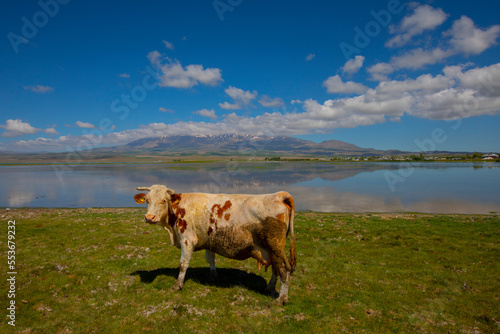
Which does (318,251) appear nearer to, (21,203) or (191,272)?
(191,272)

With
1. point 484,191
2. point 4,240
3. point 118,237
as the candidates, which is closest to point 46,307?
point 118,237

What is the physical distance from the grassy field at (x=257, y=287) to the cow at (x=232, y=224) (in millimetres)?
1004

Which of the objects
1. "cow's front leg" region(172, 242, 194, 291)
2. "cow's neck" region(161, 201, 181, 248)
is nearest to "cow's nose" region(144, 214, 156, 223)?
"cow's neck" region(161, 201, 181, 248)

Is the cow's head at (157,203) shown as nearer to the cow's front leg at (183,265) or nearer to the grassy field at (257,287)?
the cow's front leg at (183,265)

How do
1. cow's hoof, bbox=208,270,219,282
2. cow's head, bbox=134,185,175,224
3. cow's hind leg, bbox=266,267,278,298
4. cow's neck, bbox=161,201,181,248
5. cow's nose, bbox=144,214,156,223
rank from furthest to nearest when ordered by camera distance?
cow's hoof, bbox=208,270,219,282 → cow's neck, bbox=161,201,181,248 → cow's hind leg, bbox=266,267,278,298 → cow's head, bbox=134,185,175,224 → cow's nose, bbox=144,214,156,223

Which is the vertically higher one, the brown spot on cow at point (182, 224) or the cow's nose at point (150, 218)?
the cow's nose at point (150, 218)

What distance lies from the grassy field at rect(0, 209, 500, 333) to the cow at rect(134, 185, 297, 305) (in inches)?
39.5

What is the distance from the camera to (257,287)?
8344 mm

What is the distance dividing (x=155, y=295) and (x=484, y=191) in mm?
47789

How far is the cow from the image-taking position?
7180mm

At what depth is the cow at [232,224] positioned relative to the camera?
23.6 feet

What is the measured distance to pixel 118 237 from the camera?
13.2 metres

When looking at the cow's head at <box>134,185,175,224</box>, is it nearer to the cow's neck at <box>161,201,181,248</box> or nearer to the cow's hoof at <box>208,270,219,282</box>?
the cow's neck at <box>161,201,181,248</box>

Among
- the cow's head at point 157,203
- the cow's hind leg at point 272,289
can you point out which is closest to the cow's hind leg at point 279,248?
the cow's hind leg at point 272,289
